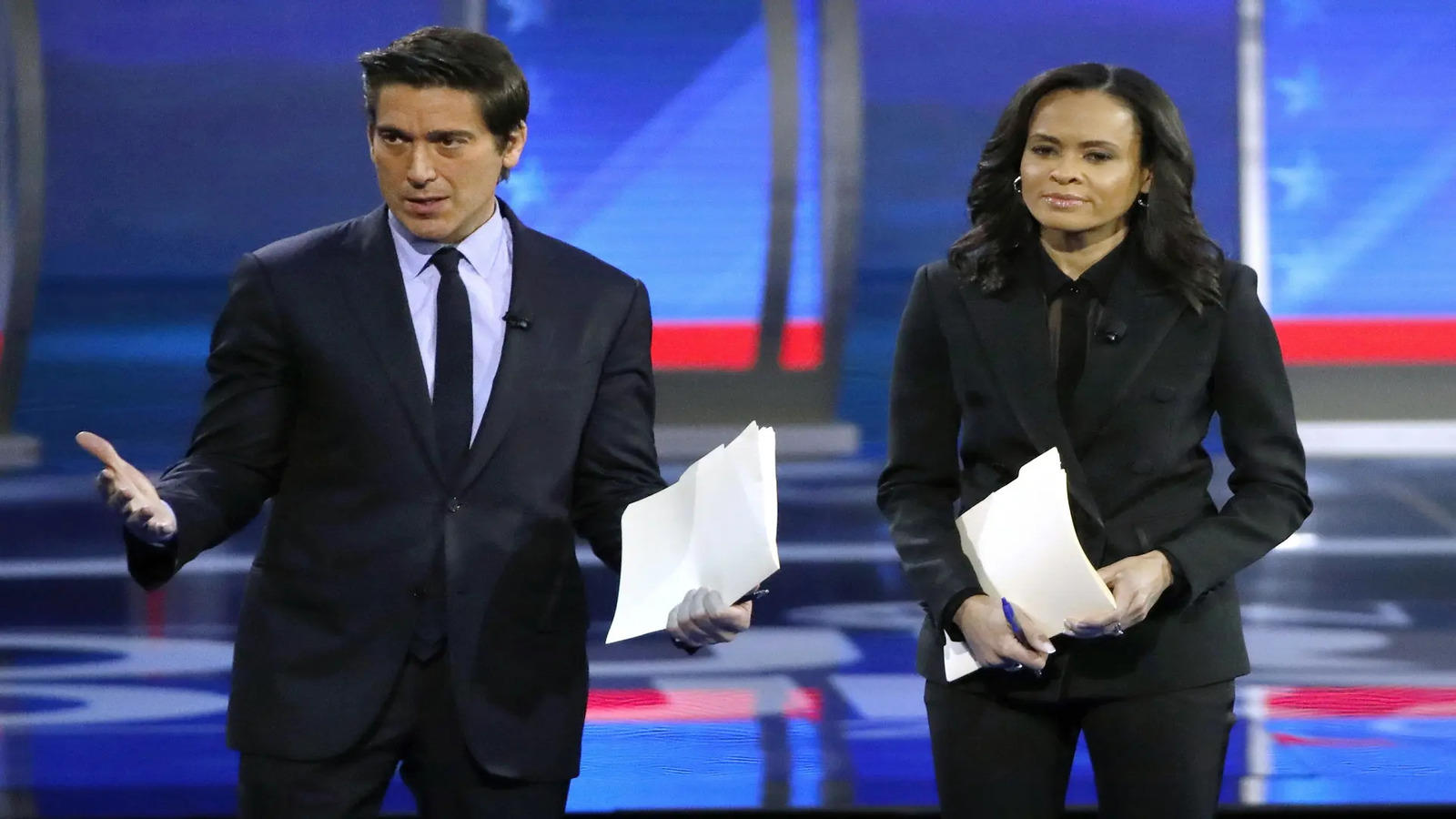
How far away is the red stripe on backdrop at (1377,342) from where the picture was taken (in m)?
A: 5.63

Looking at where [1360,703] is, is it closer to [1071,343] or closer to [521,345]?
[1071,343]

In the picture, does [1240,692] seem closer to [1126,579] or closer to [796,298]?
[796,298]

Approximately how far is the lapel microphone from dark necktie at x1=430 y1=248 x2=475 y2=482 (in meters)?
0.68

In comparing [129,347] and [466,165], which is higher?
[129,347]

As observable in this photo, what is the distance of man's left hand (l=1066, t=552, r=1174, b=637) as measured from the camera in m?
1.72

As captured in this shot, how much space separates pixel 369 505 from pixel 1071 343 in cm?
78

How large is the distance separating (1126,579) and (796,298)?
4.00 metres

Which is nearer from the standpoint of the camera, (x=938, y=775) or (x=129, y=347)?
(x=938, y=775)

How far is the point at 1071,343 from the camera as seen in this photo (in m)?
1.92

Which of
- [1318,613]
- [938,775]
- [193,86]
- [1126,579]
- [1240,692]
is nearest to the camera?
[1126,579]

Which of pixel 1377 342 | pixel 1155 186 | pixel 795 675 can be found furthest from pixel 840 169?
pixel 1155 186

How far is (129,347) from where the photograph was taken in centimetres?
570

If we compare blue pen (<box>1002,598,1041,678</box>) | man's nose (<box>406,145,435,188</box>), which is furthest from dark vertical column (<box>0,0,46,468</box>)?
blue pen (<box>1002,598,1041,678</box>)

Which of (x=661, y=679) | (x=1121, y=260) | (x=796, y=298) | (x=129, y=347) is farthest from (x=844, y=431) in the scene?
(x=1121, y=260)
